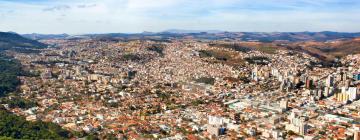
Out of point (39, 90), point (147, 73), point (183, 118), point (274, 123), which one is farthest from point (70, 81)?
point (274, 123)

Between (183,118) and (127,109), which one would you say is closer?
(183,118)

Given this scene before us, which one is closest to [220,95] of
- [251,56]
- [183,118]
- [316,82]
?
[183,118]

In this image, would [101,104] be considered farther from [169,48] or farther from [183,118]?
[169,48]

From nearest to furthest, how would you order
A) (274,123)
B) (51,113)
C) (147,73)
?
(274,123), (51,113), (147,73)

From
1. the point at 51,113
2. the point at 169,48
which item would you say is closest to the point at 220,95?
the point at 51,113

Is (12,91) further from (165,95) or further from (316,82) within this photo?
(316,82)

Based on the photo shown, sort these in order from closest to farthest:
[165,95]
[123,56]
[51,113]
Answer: [51,113] < [165,95] < [123,56]

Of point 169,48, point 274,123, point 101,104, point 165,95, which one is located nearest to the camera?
point 274,123

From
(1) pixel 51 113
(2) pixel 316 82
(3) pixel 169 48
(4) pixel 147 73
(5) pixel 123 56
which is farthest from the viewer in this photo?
(3) pixel 169 48

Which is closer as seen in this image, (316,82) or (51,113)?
(51,113)
